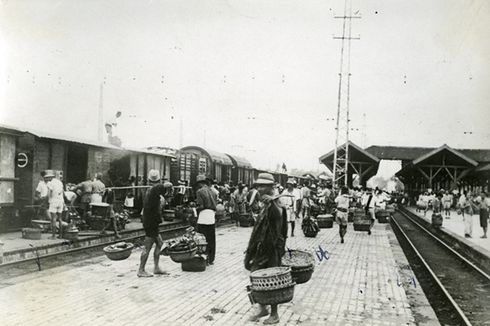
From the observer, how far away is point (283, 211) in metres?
5.96

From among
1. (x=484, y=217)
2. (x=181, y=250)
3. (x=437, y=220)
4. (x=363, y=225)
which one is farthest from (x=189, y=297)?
(x=437, y=220)

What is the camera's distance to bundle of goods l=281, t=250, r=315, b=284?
6504 millimetres

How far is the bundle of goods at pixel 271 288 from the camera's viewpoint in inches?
205

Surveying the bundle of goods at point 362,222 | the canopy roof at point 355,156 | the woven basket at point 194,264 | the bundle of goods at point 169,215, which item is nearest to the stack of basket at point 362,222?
the bundle of goods at point 362,222

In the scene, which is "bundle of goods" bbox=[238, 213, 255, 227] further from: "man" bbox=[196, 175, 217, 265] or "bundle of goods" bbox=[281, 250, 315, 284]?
"bundle of goods" bbox=[281, 250, 315, 284]

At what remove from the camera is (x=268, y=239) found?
576 cm

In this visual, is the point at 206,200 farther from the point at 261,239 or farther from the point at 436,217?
the point at 436,217

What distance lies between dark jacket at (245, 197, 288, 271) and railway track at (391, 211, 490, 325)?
10.0ft

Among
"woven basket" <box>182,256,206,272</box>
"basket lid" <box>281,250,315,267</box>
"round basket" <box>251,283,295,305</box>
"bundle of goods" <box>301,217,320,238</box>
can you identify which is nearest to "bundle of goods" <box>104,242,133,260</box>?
"woven basket" <box>182,256,206,272</box>

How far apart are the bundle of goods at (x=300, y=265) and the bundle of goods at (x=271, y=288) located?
1144 millimetres

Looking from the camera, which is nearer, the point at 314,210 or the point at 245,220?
the point at 245,220

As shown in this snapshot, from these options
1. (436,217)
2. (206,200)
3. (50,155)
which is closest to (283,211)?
(206,200)

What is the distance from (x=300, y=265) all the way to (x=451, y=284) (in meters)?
5.96

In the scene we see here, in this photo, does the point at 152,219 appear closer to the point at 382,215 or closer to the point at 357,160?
the point at 382,215
